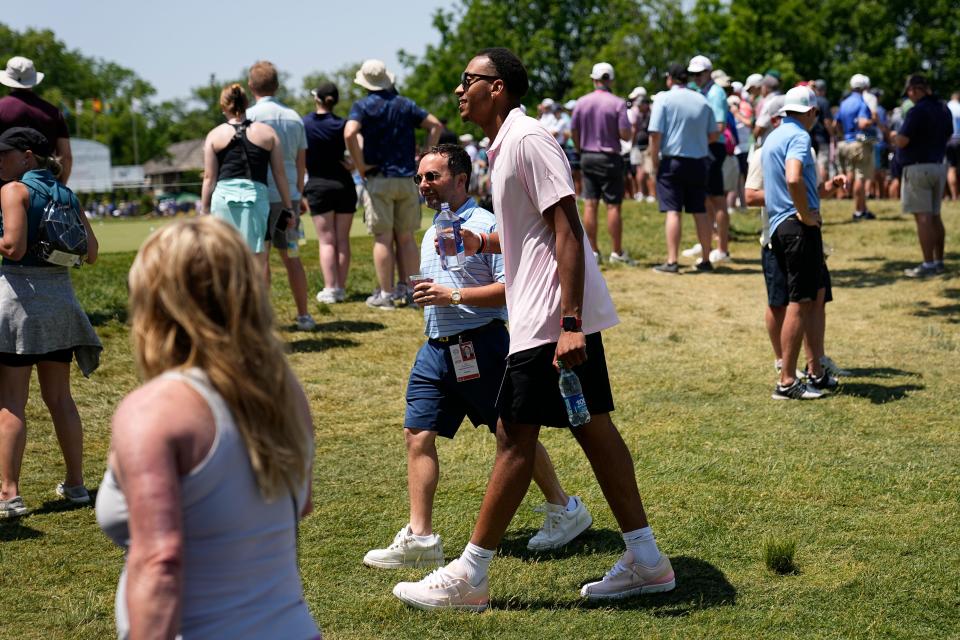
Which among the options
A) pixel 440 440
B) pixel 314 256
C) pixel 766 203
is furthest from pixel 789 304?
pixel 314 256

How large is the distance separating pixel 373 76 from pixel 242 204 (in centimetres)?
227

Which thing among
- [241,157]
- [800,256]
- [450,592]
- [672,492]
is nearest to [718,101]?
[800,256]

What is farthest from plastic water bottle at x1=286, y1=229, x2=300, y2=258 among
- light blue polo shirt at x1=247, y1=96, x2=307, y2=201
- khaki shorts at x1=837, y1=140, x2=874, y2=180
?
khaki shorts at x1=837, y1=140, x2=874, y2=180

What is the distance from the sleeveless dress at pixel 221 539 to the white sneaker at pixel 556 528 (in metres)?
2.99

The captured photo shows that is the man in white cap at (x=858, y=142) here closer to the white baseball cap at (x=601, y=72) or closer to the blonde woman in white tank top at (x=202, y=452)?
the white baseball cap at (x=601, y=72)

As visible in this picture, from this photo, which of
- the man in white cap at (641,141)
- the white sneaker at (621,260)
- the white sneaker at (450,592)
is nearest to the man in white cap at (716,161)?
the white sneaker at (621,260)

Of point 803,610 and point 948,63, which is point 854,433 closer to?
point 803,610

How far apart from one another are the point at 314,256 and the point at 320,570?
9722mm

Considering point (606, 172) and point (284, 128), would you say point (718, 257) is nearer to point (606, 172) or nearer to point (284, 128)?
point (606, 172)

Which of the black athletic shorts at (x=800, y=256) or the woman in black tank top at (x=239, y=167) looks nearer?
the black athletic shorts at (x=800, y=256)

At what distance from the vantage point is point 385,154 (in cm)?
1066

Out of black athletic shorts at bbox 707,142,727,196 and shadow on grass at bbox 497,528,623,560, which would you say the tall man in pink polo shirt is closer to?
shadow on grass at bbox 497,528,623,560

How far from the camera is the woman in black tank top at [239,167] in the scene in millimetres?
8844

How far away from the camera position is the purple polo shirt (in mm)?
12875
